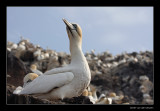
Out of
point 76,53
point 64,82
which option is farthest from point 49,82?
point 76,53

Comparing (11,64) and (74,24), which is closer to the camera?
(74,24)

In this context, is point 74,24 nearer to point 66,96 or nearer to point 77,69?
point 77,69

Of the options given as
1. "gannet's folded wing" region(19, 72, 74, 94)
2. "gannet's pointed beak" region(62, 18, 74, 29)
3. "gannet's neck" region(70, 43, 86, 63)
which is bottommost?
"gannet's folded wing" region(19, 72, 74, 94)

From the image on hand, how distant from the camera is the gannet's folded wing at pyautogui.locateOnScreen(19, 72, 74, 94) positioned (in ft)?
13.7

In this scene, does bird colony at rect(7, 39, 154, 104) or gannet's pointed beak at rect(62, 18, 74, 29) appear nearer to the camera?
gannet's pointed beak at rect(62, 18, 74, 29)

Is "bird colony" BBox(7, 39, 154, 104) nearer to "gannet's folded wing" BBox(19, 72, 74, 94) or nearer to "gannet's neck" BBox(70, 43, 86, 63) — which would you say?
"gannet's neck" BBox(70, 43, 86, 63)

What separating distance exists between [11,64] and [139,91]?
9.86m

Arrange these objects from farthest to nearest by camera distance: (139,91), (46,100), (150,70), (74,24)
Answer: (150,70), (139,91), (74,24), (46,100)

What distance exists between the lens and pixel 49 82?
13.9 feet

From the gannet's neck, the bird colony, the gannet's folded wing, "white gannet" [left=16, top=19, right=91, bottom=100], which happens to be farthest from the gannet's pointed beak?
the bird colony

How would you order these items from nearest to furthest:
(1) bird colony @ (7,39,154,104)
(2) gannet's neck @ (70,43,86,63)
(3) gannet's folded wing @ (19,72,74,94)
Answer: (3) gannet's folded wing @ (19,72,74,94) → (2) gannet's neck @ (70,43,86,63) → (1) bird colony @ (7,39,154,104)
